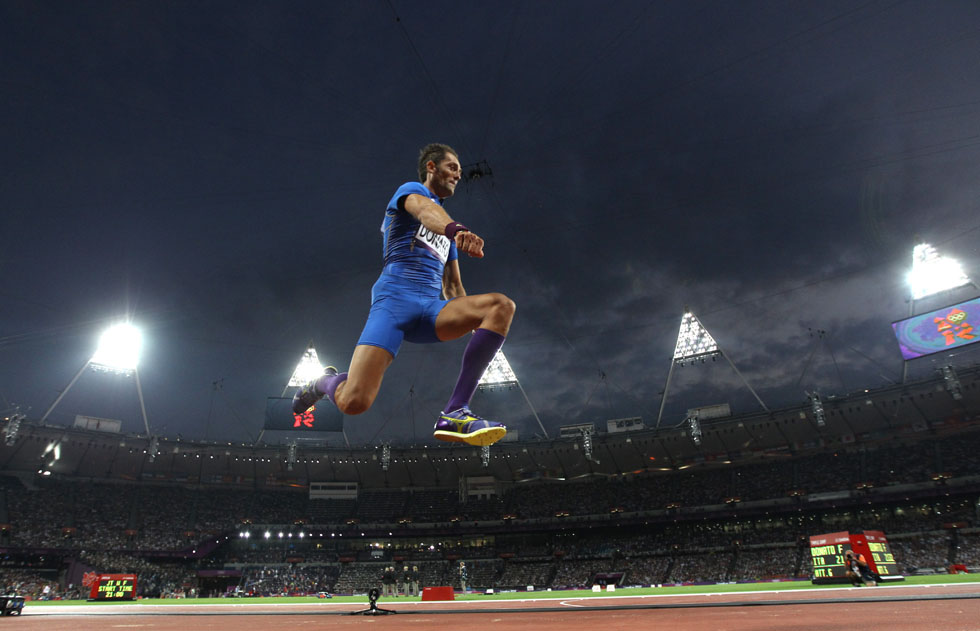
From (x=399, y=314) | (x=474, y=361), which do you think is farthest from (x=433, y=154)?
(x=474, y=361)

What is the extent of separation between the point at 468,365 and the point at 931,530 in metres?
47.7

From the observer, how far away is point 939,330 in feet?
107

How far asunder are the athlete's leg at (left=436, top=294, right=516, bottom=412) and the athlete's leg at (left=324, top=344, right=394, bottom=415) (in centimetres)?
56

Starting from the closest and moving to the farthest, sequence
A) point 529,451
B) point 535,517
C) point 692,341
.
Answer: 1. point 692,341
2. point 535,517
3. point 529,451

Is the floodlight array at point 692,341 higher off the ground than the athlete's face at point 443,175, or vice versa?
the floodlight array at point 692,341

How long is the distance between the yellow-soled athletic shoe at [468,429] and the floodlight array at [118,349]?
3949cm

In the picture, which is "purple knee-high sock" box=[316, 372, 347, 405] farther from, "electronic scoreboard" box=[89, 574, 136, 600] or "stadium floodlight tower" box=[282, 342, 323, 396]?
"stadium floodlight tower" box=[282, 342, 323, 396]

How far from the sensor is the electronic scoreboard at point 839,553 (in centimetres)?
1866

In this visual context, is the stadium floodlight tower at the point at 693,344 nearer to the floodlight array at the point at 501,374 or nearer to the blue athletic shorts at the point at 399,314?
the floodlight array at the point at 501,374

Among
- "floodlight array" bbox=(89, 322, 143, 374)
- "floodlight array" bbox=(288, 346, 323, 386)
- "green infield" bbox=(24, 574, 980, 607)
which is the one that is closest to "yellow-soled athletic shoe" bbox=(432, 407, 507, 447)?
"green infield" bbox=(24, 574, 980, 607)

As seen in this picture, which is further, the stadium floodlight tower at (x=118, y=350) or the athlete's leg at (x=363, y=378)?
the stadium floodlight tower at (x=118, y=350)

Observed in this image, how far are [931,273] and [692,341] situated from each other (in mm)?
14710

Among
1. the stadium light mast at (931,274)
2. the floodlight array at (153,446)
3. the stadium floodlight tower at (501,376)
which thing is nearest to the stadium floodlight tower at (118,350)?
the floodlight array at (153,446)

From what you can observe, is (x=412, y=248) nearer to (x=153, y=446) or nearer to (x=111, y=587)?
(x=111, y=587)
